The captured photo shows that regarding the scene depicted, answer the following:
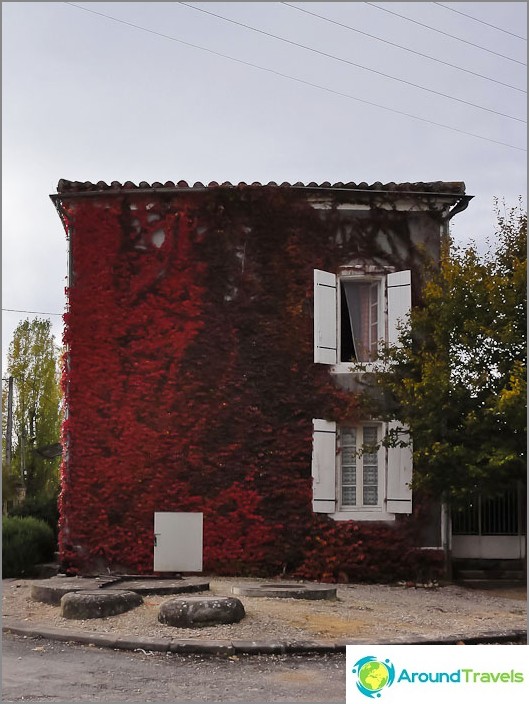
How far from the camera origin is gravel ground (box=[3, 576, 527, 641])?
30.4 feet

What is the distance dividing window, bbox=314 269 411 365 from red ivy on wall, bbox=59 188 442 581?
9.1 inches

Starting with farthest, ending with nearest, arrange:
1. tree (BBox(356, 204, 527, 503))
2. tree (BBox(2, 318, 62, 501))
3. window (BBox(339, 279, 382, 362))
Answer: tree (BBox(2, 318, 62, 501))
window (BBox(339, 279, 382, 362))
tree (BBox(356, 204, 527, 503))

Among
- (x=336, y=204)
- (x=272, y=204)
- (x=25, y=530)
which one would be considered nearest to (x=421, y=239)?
(x=336, y=204)

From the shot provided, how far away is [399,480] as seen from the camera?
48.5ft

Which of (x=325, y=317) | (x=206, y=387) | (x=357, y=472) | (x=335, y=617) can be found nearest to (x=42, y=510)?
(x=206, y=387)

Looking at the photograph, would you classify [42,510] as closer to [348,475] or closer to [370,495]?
[348,475]

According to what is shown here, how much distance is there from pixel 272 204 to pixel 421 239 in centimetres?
254

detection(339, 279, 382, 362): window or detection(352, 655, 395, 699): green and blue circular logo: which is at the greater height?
detection(339, 279, 382, 362): window

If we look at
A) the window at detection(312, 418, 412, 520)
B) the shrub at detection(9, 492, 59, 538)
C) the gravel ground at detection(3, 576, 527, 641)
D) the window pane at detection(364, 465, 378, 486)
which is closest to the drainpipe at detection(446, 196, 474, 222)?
the window at detection(312, 418, 412, 520)

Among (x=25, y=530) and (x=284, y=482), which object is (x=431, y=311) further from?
(x=25, y=530)

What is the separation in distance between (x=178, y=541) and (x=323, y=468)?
256cm

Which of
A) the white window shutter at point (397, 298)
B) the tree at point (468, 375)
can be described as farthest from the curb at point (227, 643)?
the white window shutter at point (397, 298)

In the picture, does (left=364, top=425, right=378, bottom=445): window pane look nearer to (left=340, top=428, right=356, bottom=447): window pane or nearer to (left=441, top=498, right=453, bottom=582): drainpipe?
(left=340, top=428, right=356, bottom=447): window pane

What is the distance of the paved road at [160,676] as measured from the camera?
7031mm
